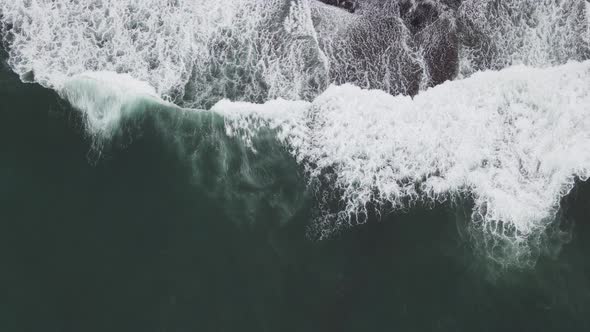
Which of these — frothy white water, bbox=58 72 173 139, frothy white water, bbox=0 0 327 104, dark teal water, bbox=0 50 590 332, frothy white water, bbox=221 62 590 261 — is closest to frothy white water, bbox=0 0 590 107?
frothy white water, bbox=0 0 327 104

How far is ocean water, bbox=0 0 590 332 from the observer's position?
17.3 metres

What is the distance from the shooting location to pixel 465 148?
1888 centimetres

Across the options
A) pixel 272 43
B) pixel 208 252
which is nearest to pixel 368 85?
pixel 272 43

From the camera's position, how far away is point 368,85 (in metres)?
19.8

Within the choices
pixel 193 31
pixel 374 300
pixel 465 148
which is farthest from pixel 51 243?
pixel 465 148

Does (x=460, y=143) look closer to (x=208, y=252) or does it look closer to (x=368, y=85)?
(x=368, y=85)

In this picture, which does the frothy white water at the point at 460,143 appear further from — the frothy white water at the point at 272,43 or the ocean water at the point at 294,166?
the frothy white water at the point at 272,43

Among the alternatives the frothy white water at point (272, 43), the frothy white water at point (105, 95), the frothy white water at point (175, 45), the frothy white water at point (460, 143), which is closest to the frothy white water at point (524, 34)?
the frothy white water at point (272, 43)

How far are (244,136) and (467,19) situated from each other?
8276 mm

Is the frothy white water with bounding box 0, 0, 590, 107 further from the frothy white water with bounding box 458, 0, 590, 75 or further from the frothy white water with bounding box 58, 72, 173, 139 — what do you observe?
the frothy white water with bounding box 58, 72, 173, 139

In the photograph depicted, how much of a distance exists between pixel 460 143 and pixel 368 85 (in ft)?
11.3

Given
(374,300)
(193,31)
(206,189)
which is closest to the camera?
(374,300)

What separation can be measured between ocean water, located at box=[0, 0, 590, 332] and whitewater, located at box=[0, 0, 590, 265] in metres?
0.05

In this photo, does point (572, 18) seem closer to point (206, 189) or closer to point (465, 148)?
point (465, 148)
